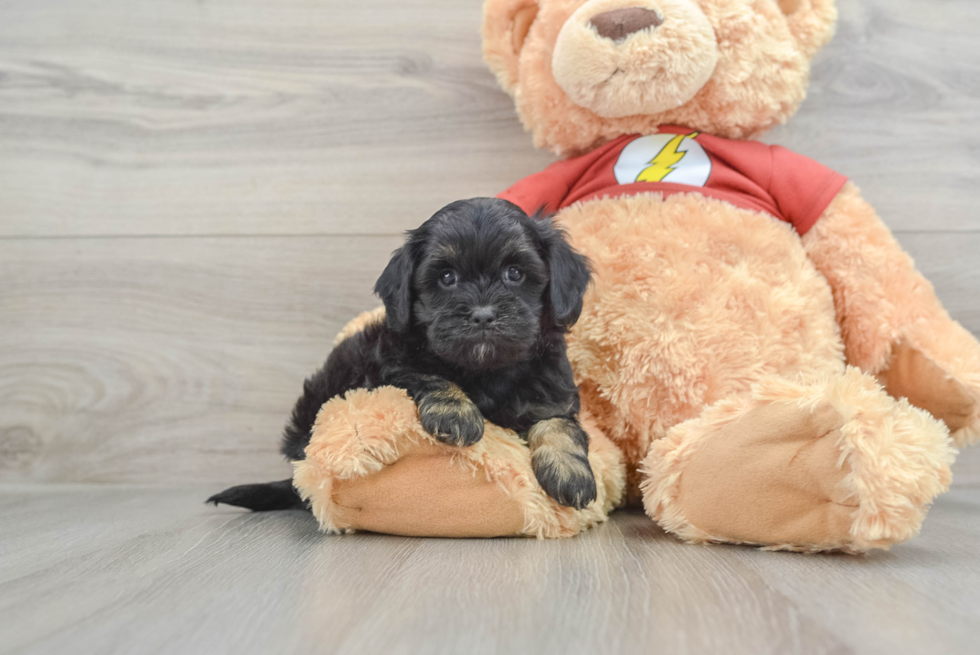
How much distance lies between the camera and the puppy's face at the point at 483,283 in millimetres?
1254

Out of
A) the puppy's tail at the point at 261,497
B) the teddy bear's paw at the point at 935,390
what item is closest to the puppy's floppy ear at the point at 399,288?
the puppy's tail at the point at 261,497

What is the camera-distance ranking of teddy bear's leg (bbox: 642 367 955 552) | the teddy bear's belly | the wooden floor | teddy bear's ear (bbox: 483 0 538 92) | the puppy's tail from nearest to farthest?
1. teddy bear's leg (bbox: 642 367 955 552)
2. the teddy bear's belly
3. the puppy's tail
4. teddy bear's ear (bbox: 483 0 538 92)
5. the wooden floor

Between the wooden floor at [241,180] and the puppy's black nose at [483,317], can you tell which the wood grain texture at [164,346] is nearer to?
the wooden floor at [241,180]

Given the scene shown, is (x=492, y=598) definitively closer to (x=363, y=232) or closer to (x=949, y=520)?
(x=949, y=520)

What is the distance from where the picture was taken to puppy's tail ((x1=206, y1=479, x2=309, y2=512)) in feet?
5.40

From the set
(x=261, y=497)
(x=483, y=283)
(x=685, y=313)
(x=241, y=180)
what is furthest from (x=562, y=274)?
(x=241, y=180)

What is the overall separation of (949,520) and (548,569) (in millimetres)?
1014

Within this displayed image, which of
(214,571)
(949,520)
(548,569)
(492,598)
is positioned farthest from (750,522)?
(214,571)

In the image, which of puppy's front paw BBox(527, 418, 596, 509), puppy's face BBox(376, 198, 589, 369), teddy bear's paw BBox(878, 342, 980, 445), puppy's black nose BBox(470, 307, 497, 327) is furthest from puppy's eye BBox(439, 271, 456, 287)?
teddy bear's paw BBox(878, 342, 980, 445)

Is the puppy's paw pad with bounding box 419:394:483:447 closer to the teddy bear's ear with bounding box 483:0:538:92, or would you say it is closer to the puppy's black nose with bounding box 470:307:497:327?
the puppy's black nose with bounding box 470:307:497:327

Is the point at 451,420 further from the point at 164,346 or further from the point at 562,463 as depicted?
the point at 164,346

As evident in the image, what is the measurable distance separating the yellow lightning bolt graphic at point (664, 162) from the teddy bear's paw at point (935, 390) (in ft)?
2.19

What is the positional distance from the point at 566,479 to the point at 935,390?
885 millimetres

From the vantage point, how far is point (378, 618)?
880 millimetres
